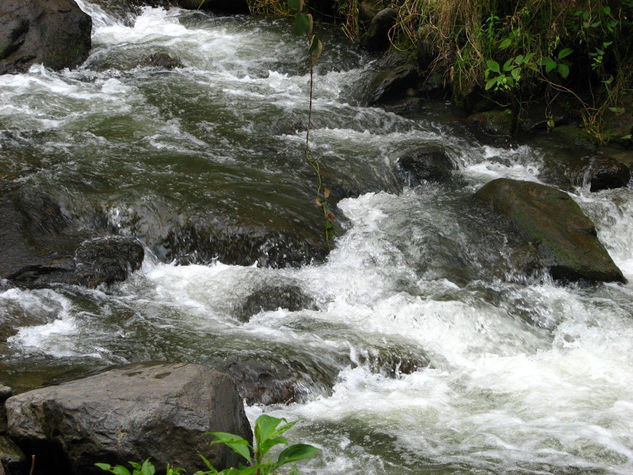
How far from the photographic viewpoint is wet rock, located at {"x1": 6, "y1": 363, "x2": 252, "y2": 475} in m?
2.59

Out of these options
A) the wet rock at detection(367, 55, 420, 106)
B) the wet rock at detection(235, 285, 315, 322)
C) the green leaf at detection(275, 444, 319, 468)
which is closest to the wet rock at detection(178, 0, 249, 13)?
the wet rock at detection(367, 55, 420, 106)

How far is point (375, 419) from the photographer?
11.8 feet

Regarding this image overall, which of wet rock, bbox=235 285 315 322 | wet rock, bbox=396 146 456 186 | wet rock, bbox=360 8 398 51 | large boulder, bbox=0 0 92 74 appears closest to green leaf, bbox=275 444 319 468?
wet rock, bbox=235 285 315 322

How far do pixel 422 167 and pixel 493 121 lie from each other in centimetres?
135

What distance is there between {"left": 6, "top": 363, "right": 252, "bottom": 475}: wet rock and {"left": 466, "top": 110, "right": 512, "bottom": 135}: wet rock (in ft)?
17.4

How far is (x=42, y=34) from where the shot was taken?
26.9ft

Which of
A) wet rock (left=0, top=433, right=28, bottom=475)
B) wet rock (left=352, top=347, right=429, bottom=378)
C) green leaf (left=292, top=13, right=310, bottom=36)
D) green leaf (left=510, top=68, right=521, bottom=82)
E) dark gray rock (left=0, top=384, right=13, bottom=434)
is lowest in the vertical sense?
wet rock (left=352, top=347, right=429, bottom=378)

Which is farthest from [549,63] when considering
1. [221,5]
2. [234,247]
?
[221,5]

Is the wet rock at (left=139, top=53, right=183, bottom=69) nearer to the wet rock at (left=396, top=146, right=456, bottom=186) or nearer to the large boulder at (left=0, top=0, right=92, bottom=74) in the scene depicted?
the large boulder at (left=0, top=0, right=92, bottom=74)

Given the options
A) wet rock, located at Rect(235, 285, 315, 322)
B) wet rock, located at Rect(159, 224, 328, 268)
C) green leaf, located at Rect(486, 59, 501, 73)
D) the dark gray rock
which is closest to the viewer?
the dark gray rock

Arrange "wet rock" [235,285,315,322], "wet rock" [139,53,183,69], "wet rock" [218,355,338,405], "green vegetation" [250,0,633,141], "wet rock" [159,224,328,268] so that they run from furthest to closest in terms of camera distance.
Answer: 1. "wet rock" [139,53,183,69]
2. "green vegetation" [250,0,633,141]
3. "wet rock" [159,224,328,268]
4. "wet rock" [235,285,315,322]
5. "wet rock" [218,355,338,405]

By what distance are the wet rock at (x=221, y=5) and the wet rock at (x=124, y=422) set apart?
28.4ft

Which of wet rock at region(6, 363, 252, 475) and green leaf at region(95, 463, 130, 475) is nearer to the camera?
→ green leaf at region(95, 463, 130, 475)

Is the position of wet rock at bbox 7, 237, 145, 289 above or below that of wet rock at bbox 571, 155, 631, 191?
below
